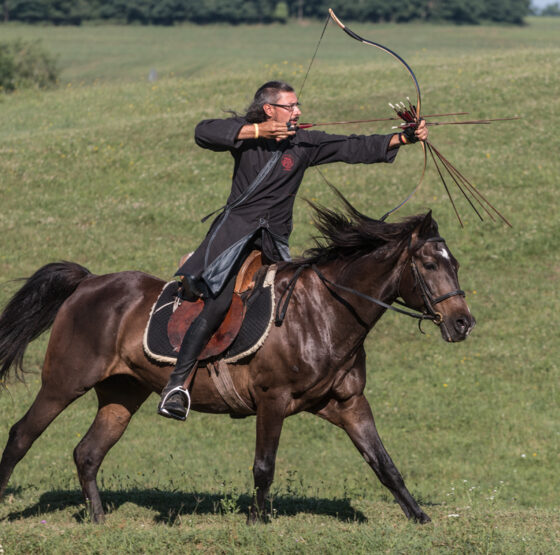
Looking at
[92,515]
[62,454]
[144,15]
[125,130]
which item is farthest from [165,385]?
[144,15]

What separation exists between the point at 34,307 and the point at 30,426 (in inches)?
48.9

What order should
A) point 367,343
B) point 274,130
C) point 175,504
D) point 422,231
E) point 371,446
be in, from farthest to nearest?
point 367,343, point 175,504, point 371,446, point 274,130, point 422,231

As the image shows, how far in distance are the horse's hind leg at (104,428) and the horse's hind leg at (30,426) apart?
43 cm

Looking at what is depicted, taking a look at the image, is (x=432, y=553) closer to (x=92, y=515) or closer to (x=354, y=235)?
(x=354, y=235)

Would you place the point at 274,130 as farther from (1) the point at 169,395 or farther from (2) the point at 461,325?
(1) the point at 169,395

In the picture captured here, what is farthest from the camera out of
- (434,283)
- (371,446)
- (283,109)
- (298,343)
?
(371,446)

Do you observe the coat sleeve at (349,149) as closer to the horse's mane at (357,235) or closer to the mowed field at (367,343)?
the horse's mane at (357,235)

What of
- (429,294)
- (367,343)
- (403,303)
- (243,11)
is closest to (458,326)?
(429,294)

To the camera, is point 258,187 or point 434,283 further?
point 258,187

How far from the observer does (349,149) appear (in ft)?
25.4

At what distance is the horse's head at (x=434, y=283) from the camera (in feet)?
22.3

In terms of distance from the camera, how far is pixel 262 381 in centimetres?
741

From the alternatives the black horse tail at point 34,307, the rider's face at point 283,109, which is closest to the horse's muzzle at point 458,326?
the rider's face at point 283,109

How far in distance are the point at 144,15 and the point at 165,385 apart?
99.1m
